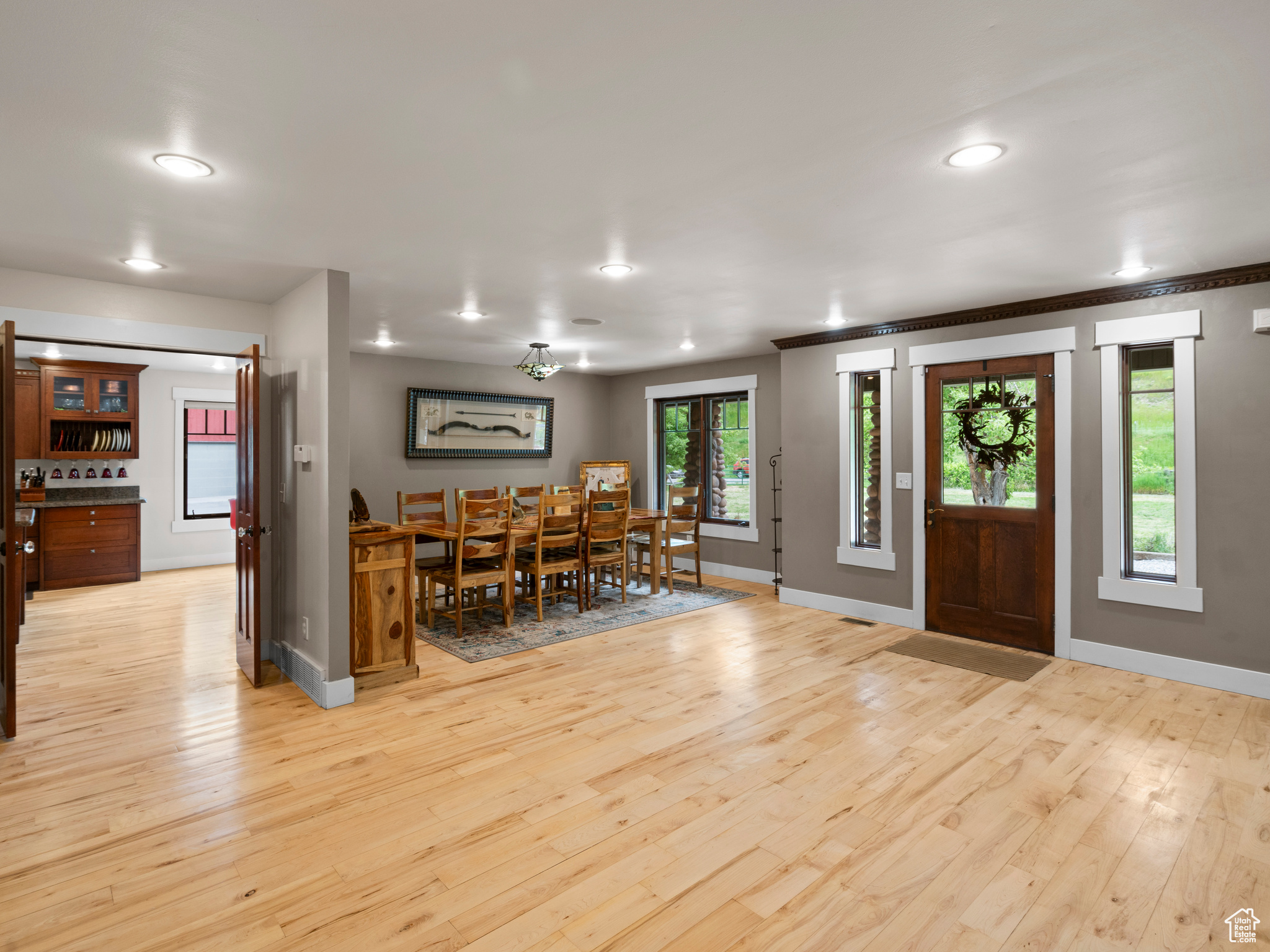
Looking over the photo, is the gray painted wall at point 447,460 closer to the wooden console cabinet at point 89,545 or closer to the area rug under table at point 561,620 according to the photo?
the area rug under table at point 561,620

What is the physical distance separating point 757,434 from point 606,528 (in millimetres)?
2177

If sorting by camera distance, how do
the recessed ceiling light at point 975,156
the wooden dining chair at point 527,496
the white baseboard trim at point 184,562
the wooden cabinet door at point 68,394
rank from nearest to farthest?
1. the recessed ceiling light at point 975,156
2. the wooden dining chair at point 527,496
3. the wooden cabinet door at point 68,394
4. the white baseboard trim at point 184,562

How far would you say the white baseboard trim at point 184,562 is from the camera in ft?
24.7

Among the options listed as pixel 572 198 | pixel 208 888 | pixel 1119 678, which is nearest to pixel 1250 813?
pixel 1119 678

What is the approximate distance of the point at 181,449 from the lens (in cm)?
770

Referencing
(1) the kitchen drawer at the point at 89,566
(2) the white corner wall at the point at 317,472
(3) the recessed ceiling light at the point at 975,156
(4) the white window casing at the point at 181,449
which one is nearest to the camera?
(3) the recessed ceiling light at the point at 975,156

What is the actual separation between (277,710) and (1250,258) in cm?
567

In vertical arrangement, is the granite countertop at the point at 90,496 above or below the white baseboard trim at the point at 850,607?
above

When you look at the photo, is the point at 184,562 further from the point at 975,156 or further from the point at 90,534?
the point at 975,156

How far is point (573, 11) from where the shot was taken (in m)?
1.50

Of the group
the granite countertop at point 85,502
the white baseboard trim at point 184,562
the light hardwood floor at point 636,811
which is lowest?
the light hardwood floor at point 636,811

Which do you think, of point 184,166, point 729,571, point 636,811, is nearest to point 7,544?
point 184,166

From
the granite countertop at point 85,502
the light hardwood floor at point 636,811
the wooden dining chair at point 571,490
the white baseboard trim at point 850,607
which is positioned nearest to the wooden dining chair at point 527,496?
the wooden dining chair at point 571,490

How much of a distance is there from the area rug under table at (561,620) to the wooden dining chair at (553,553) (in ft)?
0.45
